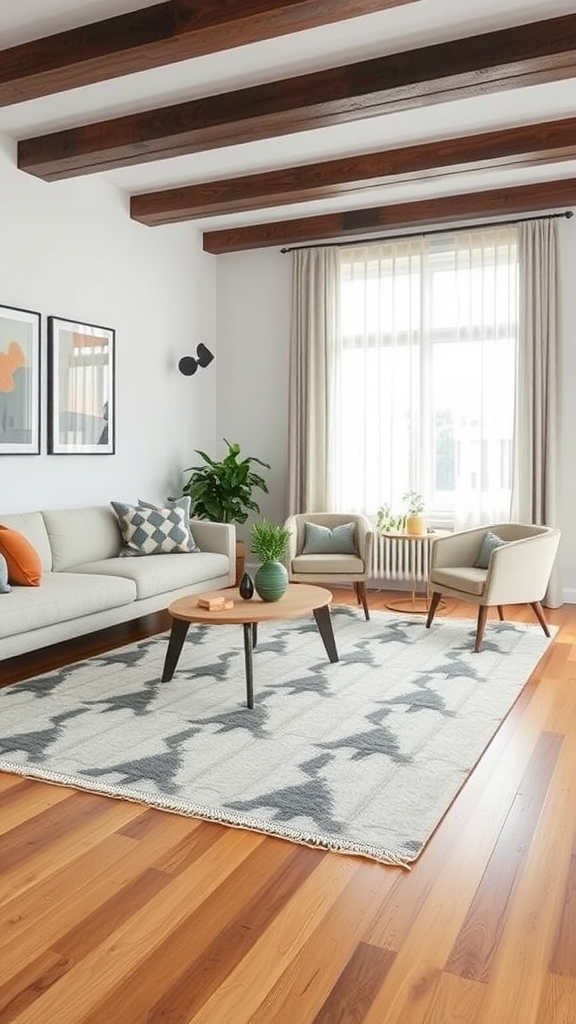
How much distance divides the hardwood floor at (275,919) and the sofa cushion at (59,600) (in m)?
1.18

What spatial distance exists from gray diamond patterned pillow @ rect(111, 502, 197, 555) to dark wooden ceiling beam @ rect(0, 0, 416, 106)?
2.54 metres

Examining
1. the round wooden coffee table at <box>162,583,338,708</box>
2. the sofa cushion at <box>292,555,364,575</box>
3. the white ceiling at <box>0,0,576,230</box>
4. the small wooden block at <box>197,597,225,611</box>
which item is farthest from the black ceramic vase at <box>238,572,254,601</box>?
the white ceiling at <box>0,0,576,230</box>

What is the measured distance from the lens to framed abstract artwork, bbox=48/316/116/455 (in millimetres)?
5249

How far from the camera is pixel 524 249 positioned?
19.1 ft

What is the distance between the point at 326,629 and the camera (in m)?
4.14

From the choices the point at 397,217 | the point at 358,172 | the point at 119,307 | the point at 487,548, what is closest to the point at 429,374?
the point at 397,217

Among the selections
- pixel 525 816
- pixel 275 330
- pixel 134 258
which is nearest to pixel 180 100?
pixel 134 258

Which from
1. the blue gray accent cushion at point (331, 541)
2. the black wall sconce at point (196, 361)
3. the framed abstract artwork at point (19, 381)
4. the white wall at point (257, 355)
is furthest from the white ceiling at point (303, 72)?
the blue gray accent cushion at point (331, 541)

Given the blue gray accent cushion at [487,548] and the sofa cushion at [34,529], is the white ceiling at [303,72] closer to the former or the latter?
the sofa cushion at [34,529]

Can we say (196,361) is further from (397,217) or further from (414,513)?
(414,513)

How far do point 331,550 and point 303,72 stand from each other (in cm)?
299

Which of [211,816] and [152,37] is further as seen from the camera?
[152,37]

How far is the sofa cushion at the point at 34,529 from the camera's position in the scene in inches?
184

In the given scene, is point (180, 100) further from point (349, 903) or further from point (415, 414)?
point (349, 903)
